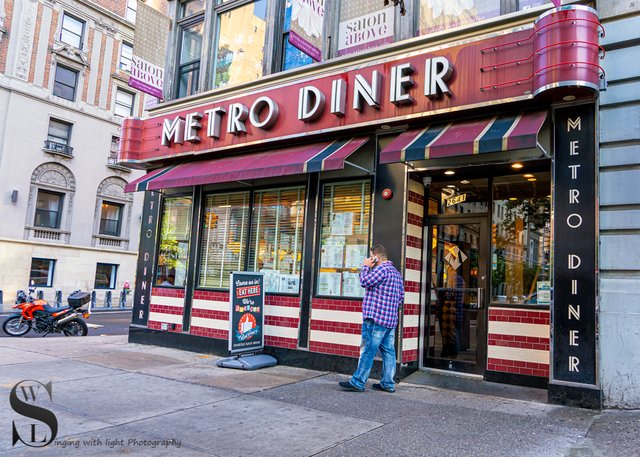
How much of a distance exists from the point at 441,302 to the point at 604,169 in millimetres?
3166

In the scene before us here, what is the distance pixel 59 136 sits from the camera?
89.3ft

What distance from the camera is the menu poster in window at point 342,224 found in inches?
333

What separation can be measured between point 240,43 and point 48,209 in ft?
67.8

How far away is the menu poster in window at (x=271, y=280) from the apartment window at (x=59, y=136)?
2199cm

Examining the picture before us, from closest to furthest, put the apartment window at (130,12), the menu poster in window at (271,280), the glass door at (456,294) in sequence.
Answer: the glass door at (456,294)
the menu poster in window at (271,280)
the apartment window at (130,12)

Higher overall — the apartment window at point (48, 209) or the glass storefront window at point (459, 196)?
the apartment window at point (48, 209)

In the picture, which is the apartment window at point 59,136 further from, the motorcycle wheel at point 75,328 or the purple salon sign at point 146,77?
the purple salon sign at point 146,77

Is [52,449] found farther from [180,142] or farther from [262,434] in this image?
[180,142]

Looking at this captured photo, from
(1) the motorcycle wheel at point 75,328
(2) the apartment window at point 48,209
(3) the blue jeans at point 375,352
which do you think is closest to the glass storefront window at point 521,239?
(3) the blue jeans at point 375,352

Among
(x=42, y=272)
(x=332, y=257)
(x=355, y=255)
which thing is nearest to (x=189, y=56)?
(x=332, y=257)

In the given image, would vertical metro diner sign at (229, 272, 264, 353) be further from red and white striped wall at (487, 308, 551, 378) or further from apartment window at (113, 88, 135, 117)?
apartment window at (113, 88, 135, 117)

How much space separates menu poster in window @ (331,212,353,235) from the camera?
845 cm

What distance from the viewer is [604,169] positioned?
20.1ft

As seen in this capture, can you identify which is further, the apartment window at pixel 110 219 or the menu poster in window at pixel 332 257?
the apartment window at pixel 110 219
